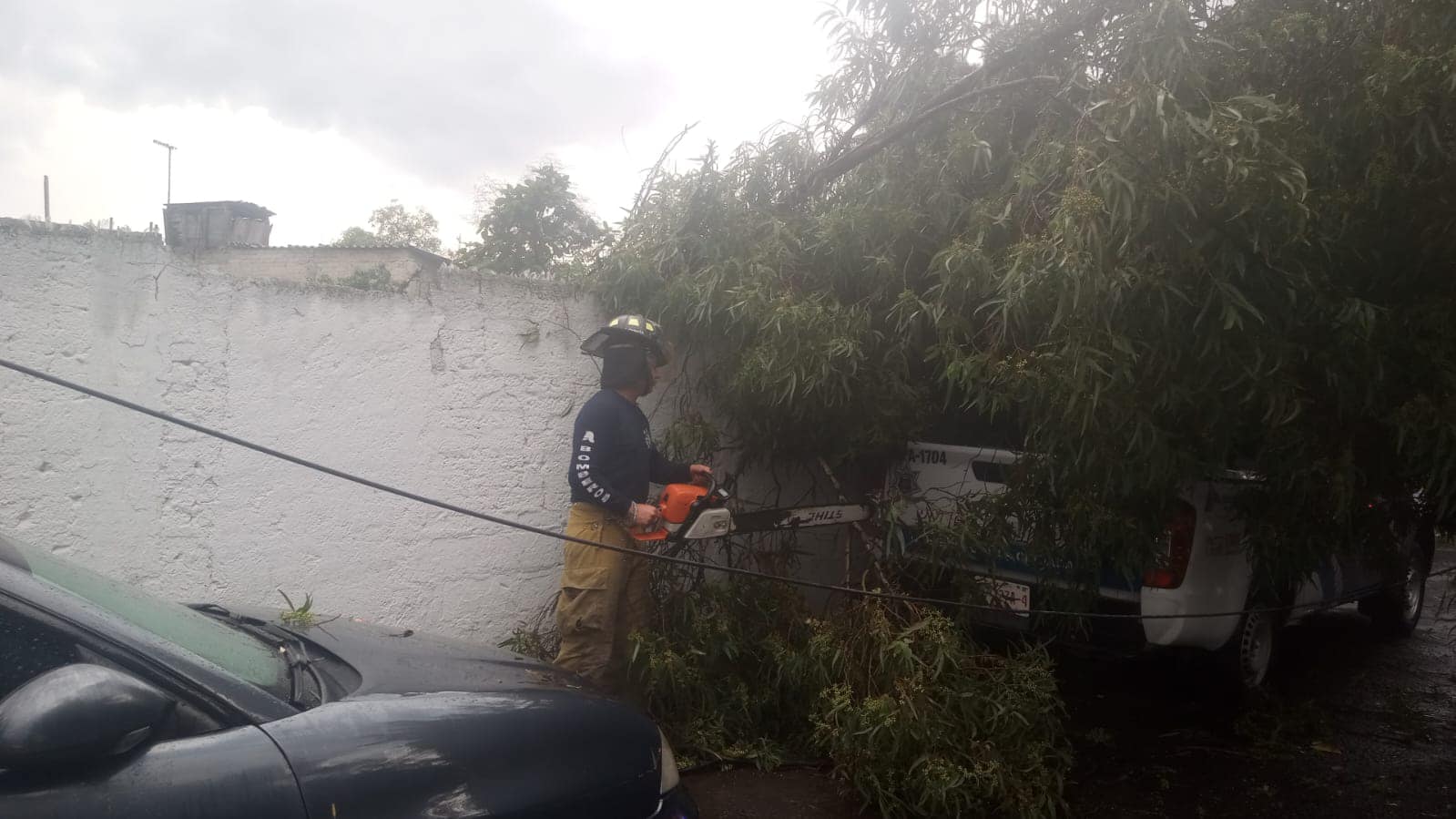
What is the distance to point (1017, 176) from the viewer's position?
385cm

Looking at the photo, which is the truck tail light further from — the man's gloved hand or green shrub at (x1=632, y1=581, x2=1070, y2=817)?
the man's gloved hand

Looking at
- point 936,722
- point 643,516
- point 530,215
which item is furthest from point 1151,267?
point 530,215

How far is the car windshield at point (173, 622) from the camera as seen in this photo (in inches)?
85.5

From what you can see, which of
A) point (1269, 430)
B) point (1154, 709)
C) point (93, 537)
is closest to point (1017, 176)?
point (1269, 430)

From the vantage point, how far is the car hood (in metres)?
2.40

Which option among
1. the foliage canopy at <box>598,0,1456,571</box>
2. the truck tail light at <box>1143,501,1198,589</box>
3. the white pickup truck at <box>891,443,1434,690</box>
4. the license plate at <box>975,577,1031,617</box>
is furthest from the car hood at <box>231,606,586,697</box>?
the truck tail light at <box>1143,501,1198,589</box>

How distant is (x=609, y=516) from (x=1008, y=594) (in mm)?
1849

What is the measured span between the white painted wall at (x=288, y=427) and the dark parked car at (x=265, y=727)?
5.36 feet

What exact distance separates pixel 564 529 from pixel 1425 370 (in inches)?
140

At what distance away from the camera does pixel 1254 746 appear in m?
4.77

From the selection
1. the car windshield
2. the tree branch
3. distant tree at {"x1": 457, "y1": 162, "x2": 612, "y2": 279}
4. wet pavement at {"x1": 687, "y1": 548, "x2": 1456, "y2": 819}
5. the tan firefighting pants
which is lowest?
wet pavement at {"x1": 687, "y1": 548, "x2": 1456, "y2": 819}

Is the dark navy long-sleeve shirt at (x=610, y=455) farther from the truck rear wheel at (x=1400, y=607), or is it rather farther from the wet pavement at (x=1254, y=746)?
the truck rear wheel at (x=1400, y=607)

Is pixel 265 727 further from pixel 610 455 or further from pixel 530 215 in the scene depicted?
pixel 530 215

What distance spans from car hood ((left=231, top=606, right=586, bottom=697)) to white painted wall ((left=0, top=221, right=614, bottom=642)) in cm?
120
